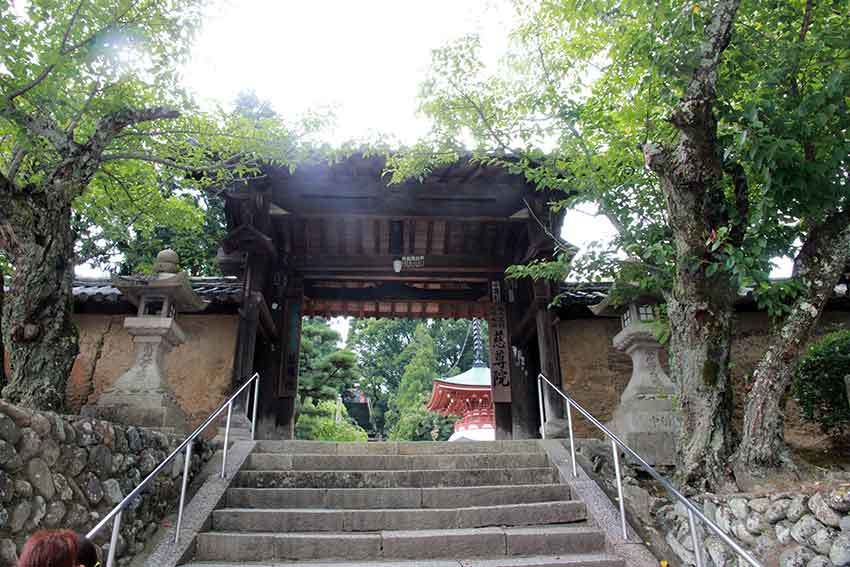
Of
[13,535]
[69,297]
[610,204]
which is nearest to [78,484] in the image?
[13,535]

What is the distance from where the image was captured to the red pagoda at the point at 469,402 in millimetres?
17469

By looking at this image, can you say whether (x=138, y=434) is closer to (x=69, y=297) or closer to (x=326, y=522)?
(x=69, y=297)

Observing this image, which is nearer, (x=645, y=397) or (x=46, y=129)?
(x=46, y=129)

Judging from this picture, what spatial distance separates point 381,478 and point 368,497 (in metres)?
0.37

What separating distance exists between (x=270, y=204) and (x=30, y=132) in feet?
11.4

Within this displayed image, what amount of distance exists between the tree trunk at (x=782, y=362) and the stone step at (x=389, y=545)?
144 centimetres

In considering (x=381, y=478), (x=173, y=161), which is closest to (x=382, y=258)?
(x=173, y=161)

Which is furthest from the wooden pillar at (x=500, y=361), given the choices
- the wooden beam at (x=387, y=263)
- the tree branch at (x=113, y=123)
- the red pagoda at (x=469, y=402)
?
the red pagoda at (x=469, y=402)

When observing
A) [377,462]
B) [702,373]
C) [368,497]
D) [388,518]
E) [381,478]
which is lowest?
[388,518]

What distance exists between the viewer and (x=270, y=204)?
827cm

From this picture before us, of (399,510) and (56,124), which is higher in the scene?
(56,124)

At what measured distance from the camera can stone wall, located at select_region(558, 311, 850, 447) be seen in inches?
344

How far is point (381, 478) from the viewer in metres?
5.47

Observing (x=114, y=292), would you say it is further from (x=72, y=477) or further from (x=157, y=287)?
(x=72, y=477)
